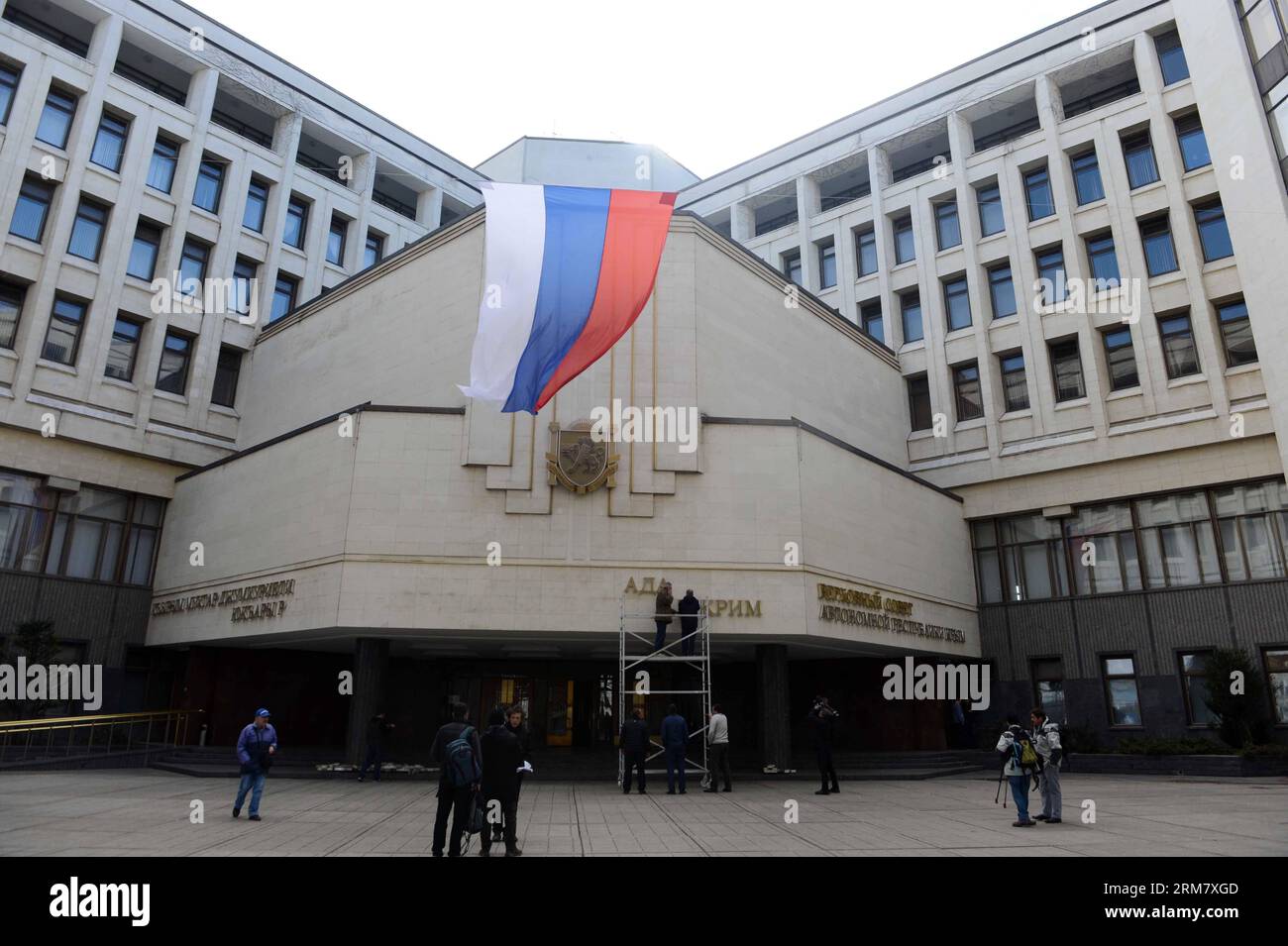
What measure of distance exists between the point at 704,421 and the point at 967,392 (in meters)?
15.4

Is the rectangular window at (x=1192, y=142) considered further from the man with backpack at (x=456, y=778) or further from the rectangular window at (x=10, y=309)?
the rectangular window at (x=10, y=309)

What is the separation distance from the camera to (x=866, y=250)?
38.2m

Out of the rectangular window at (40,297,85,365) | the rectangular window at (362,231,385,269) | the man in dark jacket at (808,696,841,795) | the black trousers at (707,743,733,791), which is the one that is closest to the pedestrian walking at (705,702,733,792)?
the black trousers at (707,743,733,791)

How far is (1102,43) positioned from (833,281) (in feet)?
44.9

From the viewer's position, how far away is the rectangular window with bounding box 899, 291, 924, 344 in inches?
1409

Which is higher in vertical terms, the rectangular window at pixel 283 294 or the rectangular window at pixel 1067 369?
the rectangular window at pixel 283 294

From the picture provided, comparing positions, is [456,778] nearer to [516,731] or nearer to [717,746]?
[516,731]

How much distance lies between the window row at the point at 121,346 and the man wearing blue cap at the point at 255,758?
71.8 feet

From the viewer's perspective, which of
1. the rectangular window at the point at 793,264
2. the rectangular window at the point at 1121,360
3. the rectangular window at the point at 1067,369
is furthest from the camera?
the rectangular window at the point at 793,264

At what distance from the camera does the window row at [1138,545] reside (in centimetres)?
2661

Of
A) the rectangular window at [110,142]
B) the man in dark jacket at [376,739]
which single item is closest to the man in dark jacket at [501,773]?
the man in dark jacket at [376,739]

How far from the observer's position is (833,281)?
38.9 m

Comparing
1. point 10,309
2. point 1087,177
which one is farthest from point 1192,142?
point 10,309
